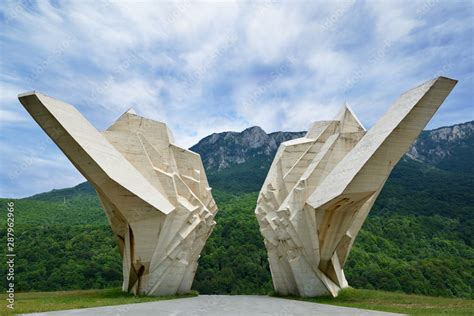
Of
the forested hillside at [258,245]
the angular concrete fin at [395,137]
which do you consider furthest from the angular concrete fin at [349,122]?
the forested hillside at [258,245]

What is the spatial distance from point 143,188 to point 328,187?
817cm

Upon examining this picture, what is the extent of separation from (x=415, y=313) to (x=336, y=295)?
7.70 meters

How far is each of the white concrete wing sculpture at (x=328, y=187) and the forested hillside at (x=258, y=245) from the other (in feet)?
31.5

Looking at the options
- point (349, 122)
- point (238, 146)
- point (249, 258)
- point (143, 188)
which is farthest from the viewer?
point (238, 146)

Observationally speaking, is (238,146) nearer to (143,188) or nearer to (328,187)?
(143,188)

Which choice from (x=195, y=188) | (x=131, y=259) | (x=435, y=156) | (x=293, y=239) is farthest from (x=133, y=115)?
(x=435, y=156)

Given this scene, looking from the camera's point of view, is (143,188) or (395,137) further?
(143,188)

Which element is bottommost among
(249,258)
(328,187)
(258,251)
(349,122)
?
(249,258)

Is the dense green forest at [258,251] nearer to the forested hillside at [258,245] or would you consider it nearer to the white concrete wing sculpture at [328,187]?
the forested hillside at [258,245]

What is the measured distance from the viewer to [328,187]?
1738cm

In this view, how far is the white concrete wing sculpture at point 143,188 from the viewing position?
16203mm

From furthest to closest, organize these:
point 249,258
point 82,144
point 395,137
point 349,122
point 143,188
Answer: point 249,258
point 349,122
point 143,188
point 82,144
point 395,137

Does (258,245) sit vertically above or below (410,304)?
above

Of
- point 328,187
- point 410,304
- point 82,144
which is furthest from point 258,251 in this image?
point 82,144
